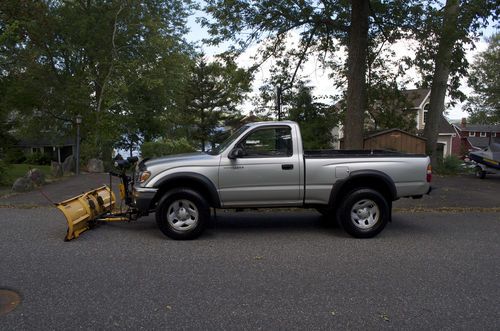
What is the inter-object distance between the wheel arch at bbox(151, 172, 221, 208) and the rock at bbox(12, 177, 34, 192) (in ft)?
24.7

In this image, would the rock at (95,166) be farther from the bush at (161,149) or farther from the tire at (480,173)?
the tire at (480,173)

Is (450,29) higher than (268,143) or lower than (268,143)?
higher

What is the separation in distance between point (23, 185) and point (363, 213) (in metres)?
10.1

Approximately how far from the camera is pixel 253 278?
17.3 feet

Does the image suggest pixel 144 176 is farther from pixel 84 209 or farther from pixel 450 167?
pixel 450 167

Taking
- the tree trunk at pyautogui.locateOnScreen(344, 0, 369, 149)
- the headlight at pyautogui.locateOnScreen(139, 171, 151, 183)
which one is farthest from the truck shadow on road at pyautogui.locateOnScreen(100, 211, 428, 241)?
the tree trunk at pyautogui.locateOnScreen(344, 0, 369, 149)

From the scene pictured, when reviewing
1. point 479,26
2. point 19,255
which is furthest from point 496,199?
point 19,255

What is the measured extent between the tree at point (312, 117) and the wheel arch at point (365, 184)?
1289 cm

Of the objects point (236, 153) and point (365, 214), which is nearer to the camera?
point (236, 153)

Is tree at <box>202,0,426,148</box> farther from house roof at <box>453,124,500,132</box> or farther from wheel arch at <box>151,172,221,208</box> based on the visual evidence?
house roof at <box>453,124,500,132</box>

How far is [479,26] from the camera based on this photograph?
503 inches

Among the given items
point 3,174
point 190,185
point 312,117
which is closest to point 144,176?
point 190,185

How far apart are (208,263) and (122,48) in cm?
2413

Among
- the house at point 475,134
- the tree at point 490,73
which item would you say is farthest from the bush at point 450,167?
the house at point 475,134
